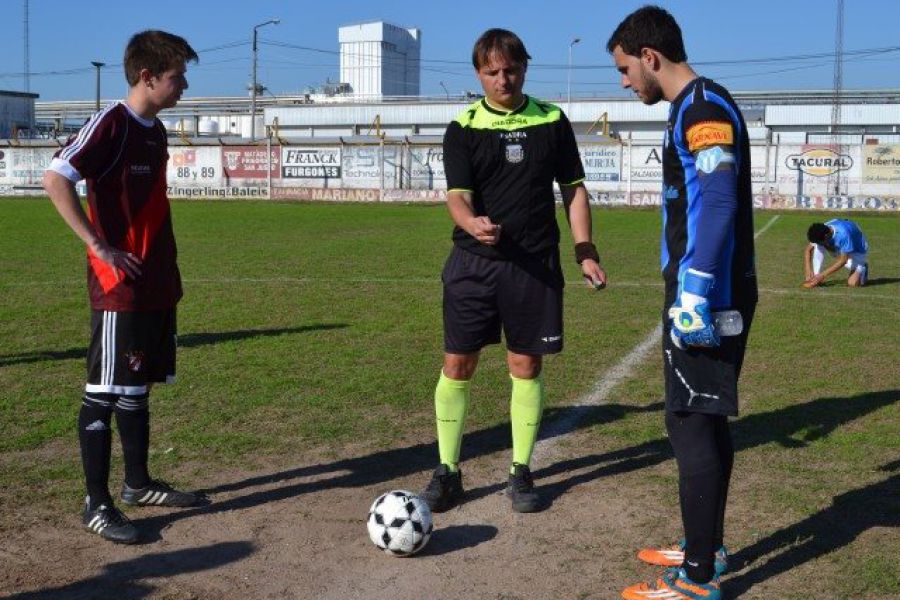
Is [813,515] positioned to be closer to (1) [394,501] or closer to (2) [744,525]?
(2) [744,525]

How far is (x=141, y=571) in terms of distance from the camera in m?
3.87

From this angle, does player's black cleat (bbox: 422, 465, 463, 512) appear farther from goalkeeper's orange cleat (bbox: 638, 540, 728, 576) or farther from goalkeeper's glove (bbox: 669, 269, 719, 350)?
goalkeeper's glove (bbox: 669, 269, 719, 350)

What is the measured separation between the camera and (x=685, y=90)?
3361 mm

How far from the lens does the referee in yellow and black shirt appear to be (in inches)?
178

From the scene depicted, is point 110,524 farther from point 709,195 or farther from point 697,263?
point 709,195

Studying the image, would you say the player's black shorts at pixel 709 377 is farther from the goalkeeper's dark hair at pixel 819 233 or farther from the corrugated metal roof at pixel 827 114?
the corrugated metal roof at pixel 827 114

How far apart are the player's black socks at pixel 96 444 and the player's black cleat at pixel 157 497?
0.90ft

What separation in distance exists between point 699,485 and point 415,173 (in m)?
33.4

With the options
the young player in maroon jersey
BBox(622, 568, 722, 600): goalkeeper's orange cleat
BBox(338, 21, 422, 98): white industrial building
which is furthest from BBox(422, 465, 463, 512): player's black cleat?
BBox(338, 21, 422, 98): white industrial building

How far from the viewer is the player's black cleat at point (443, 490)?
181 inches

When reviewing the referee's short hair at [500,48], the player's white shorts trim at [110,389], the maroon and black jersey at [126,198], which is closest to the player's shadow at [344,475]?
the player's white shorts trim at [110,389]

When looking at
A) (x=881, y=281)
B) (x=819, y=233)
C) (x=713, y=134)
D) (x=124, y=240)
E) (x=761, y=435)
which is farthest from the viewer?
(x=881, y=281)

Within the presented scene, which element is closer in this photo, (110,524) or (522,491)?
(110,524)

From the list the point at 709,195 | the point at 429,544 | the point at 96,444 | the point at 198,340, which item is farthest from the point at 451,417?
the point at 198,340
